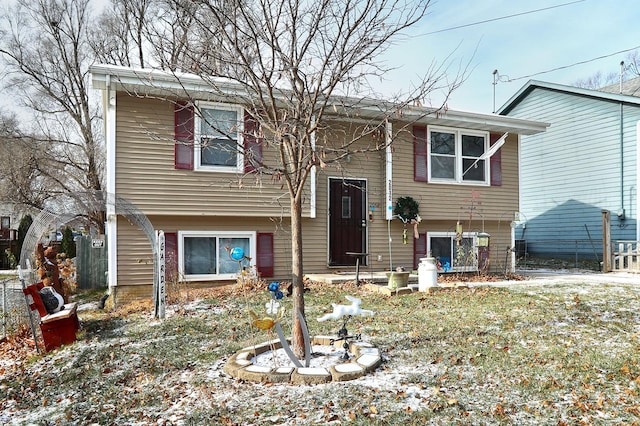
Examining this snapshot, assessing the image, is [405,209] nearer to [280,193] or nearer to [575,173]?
[280,193]

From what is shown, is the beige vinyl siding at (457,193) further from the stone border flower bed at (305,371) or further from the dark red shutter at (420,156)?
the stone border flower bed at (305,371)

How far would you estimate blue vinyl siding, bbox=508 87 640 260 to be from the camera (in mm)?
13977

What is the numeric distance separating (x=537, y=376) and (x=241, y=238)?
6.73 meters

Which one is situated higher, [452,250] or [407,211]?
[407,211]

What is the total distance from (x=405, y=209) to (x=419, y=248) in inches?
45.9

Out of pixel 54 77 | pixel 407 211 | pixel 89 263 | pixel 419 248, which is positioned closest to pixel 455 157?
pixel 407 211

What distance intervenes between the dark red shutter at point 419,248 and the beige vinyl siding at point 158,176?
3794mm

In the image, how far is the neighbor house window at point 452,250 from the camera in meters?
11.1

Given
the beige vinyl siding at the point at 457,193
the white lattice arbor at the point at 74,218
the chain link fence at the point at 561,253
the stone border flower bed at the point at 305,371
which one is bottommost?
the stone border flower bed at the point at 305,371

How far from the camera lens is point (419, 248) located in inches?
435

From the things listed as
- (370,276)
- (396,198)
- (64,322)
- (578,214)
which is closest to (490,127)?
(396,198)

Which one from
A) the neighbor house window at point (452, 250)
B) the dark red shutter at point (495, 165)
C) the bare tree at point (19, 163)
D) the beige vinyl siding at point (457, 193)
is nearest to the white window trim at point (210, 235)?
the beige vinyl siding at point (457, 193)

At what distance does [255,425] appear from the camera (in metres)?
3.30

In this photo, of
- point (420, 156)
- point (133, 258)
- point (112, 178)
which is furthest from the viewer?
point (420, 156)
